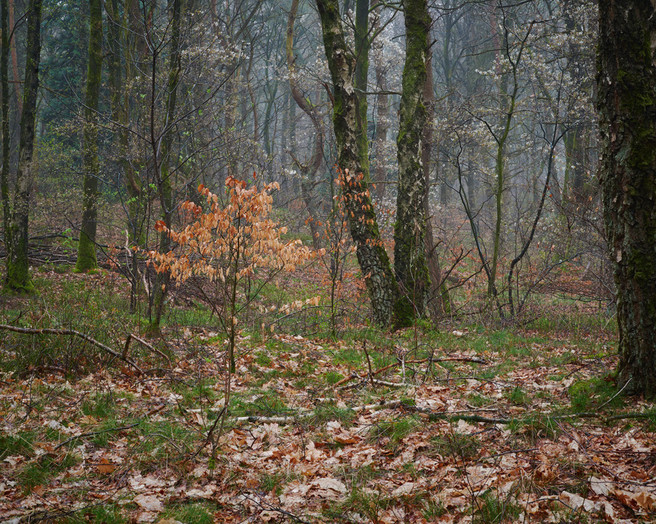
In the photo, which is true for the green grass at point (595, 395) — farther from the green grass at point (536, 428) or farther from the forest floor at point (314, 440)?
the green grass at point (536, 428)

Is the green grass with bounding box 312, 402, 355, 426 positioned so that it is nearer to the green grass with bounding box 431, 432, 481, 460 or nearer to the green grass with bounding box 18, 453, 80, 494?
the green grass with bounding box 431, 432, 481, 460

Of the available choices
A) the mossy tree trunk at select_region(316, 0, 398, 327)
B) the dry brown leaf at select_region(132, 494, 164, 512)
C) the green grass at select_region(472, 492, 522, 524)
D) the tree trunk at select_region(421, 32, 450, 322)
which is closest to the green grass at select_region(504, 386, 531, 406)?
the green grass at select_region(472, 492, 522, 524)

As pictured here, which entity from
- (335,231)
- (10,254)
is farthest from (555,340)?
(10,254)

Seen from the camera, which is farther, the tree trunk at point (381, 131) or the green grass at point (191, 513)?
the tree trunk at point (381, 131)

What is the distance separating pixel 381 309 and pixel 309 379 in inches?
144

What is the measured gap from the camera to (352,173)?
29.7ft

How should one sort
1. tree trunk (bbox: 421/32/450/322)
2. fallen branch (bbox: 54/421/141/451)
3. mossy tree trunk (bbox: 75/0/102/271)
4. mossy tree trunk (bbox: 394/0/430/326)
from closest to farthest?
fallen branch (bbox: 54/421/141/451) < mossy tree trunk (bbox: 394/0/430/326) < tree trunk (bbox: 421/32/450/322) < mossy tree trunk (bbox: 75/0/102/271)

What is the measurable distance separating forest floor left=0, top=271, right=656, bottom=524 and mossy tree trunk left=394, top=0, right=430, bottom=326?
2.90m

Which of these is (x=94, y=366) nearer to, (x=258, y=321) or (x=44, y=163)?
(x=258, y=321)

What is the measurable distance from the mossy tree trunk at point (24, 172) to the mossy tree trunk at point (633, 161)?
34.9 ft

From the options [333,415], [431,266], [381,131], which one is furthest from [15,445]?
[381,131]

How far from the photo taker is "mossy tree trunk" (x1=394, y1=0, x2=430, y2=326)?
9.02 metres

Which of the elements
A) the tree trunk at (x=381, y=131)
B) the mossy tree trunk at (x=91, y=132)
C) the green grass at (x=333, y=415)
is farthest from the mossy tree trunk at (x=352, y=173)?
the tree trunk at (x=381, y=131)

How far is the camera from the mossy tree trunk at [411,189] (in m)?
9.02
